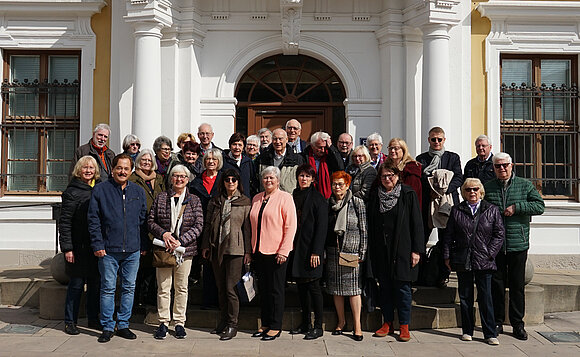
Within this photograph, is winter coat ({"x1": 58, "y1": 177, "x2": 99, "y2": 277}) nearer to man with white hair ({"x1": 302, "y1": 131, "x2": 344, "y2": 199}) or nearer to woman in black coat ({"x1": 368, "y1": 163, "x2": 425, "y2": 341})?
man with white hair ({"x1": 302, "y1": 131, "x2": 344, "y2": 199})

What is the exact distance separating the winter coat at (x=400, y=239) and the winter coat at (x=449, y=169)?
0.50 m

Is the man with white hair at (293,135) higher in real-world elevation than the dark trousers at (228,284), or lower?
higher

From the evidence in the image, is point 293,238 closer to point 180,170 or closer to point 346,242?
point 346,242

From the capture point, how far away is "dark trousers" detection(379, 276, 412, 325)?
5422 millimetres

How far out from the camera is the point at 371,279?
556 centimetres

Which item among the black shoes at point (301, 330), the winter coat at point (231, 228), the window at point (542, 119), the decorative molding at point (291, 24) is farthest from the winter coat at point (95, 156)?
the window at point (542, 119)

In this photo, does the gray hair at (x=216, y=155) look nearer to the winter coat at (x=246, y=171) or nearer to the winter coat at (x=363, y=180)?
the winter coat at (x=246, y=171)

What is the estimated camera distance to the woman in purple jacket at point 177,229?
536cm

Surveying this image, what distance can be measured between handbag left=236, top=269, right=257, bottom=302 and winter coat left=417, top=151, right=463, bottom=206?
6.40 ft

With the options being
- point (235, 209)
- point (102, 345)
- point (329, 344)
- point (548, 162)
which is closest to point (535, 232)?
point (548, 162)

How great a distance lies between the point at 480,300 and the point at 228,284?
7.88ft

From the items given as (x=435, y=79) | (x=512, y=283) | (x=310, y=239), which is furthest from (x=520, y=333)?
(x=435, y=79)

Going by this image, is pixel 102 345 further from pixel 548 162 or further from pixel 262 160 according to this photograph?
pixel 548 162

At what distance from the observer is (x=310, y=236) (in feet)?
17.6
